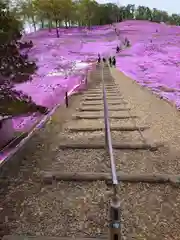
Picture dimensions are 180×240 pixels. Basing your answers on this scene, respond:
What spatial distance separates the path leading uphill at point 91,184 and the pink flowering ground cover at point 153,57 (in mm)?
4147

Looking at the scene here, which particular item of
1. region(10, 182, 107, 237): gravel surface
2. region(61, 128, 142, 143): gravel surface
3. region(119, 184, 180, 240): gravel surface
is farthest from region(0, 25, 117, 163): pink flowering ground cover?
region(119, 184, 180, 240): gravel surface

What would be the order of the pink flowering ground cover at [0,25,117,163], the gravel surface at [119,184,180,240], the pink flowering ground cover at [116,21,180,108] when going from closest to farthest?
the gravel surface at [119,184,180,240] → the pink flowering ground cover at [0,25,117,163] → the pink flowering ground cover at [116,21,180,108]

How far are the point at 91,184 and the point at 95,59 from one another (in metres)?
24.4

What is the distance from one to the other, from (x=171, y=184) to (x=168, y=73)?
50.5 ft

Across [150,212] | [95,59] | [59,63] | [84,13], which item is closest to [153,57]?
[95,59]

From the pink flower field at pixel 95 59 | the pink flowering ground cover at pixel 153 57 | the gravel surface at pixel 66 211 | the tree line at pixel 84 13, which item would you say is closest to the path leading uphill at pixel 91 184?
the gravel surface at pixel 66 211

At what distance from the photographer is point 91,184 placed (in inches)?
203

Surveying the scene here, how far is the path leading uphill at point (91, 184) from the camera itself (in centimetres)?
419

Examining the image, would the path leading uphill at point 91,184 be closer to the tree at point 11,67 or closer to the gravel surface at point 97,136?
the gravel surface at point 97,136

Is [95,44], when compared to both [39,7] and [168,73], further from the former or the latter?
[168,73]

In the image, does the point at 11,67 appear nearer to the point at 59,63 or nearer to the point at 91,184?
the point at 91,184

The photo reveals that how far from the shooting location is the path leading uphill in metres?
4.19

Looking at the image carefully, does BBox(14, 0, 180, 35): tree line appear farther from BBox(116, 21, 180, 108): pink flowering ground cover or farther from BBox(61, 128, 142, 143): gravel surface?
BBox(61, 128, 142, 143): gravel surface

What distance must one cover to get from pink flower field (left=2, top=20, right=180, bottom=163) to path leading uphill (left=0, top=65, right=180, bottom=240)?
1.39 meters
